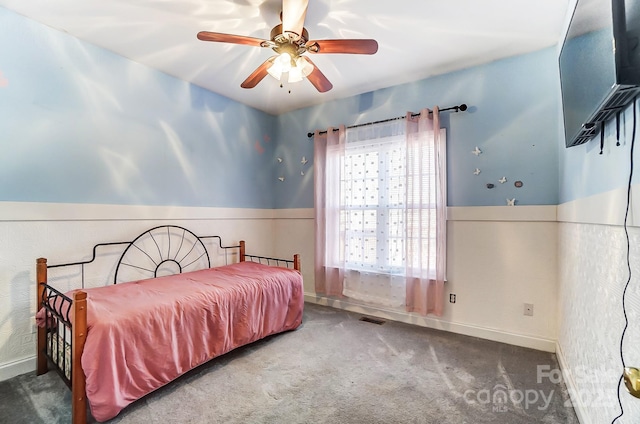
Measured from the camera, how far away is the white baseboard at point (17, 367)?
1961 mm

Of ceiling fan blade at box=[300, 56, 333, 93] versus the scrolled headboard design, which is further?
the scrolled headboard design

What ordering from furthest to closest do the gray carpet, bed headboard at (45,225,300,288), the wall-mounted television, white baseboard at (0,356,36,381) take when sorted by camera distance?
bed headboard at (45,225,300,288) → white baseboard at (0,356,36,381) → the gray carpet → the wall-mounted television

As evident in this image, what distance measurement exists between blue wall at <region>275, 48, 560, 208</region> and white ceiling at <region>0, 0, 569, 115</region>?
15cm

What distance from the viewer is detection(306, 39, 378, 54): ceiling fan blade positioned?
1.78 metres

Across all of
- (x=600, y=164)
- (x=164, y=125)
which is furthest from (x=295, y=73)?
(x=600, y=164)

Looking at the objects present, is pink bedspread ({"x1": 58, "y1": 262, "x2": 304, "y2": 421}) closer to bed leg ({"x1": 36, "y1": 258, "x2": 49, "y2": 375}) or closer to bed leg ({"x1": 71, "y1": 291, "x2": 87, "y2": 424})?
bed leg ({"x1": 71, "y1": 291, "x2": 87, "y2": 424})

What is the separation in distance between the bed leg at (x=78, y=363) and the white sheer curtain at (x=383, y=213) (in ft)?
→ 7.48

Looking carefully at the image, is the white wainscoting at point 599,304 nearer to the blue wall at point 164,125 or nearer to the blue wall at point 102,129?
the blue wall at point 164,125

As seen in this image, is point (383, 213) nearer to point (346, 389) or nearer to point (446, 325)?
point (446, 325)

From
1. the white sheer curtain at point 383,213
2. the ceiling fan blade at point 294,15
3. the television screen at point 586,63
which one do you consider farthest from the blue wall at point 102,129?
the television screen at point 586,63

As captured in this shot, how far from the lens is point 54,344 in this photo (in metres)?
1.96

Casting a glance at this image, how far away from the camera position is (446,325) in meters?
2.84

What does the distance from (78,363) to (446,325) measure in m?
2.74

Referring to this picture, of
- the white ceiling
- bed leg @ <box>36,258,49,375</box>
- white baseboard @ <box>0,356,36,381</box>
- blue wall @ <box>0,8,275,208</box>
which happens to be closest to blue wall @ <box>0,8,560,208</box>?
blue wall @ <box>0,8,275,208</box>
